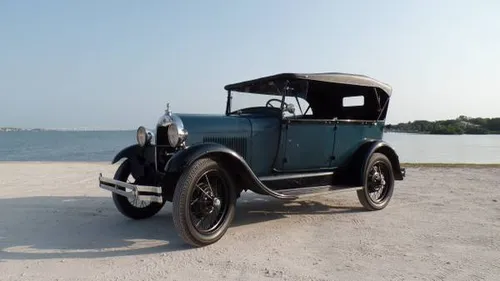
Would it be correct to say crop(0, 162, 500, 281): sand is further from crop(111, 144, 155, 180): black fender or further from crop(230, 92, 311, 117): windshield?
crop(230, 92, 311, 117): windshield

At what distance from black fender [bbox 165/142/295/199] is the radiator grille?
0.42 m

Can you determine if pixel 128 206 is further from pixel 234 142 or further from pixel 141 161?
pixel 234 142

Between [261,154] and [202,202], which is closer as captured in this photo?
[202,202]

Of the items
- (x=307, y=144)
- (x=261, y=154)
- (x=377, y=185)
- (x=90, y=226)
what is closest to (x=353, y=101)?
(x=377, y=185)

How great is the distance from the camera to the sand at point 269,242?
3.22m

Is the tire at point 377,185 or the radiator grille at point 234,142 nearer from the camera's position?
the radiator grille at point 234,142

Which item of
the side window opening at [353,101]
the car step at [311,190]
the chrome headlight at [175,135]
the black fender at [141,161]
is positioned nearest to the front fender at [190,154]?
the chrome headlight at [175,135]

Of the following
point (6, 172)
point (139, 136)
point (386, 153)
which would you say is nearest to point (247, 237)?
point (139, 136)

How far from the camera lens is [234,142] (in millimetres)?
4875

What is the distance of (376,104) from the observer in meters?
6.65

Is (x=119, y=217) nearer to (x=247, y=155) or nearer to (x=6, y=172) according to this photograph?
(x=247, y=155)

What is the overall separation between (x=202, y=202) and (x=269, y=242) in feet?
2.72

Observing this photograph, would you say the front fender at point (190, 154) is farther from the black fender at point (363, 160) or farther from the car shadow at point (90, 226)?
the black fender at point (363, 160)

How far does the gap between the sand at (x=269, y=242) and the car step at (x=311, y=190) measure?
375 millimetres
